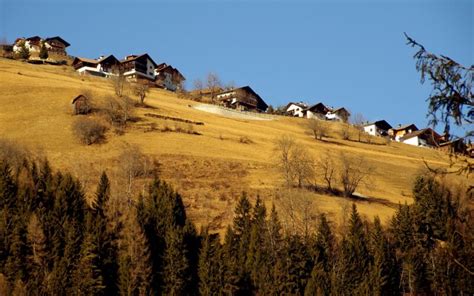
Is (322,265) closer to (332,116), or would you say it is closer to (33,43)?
(332,116)

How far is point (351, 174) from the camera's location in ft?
269

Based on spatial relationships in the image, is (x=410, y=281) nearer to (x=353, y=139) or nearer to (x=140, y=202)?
(x=140, y=202)

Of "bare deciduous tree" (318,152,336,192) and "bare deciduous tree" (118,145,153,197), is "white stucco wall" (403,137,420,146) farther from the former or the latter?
"bare deciduous tree" (118,145,153,197)

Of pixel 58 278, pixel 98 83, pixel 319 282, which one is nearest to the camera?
pixel 58 278

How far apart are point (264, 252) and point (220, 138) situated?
47.0 meters

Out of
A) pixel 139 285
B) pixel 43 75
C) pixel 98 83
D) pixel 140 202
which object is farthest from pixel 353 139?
pixel 139 285

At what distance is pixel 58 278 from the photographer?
40.8 metres

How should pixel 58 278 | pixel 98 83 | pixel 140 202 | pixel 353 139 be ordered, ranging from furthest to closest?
pixel 98 83
pixel 353 139
pixel 140 202
pixel 58 278

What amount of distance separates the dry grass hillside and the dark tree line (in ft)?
26.8

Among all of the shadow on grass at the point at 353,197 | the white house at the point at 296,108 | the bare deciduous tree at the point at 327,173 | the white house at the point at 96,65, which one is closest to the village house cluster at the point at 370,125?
the white house at the point at 296,108

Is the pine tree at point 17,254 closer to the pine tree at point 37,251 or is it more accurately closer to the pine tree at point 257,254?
the pine tree at point 37,251

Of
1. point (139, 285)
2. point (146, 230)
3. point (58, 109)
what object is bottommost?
point (139, 285)

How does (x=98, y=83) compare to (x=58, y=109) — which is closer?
(x=58, y=109)

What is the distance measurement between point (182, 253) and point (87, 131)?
131ft
